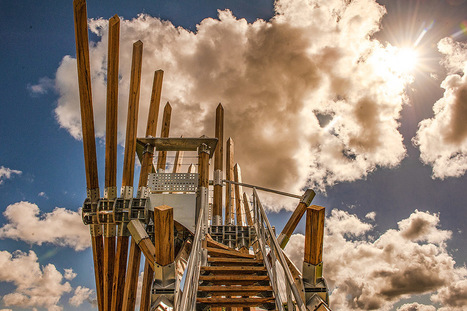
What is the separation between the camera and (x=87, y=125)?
25.3 ft

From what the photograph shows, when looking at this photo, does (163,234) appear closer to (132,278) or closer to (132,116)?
(132,278)

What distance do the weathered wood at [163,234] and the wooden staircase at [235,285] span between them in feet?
5.49

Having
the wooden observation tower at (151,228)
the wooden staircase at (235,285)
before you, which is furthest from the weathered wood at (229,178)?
the wooden staircase at (235,285)

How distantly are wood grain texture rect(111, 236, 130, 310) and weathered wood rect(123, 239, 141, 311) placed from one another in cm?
23

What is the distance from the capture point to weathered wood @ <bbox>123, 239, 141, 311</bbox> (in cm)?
722

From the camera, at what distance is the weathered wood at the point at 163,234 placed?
359cm

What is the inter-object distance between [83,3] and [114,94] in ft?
7.00

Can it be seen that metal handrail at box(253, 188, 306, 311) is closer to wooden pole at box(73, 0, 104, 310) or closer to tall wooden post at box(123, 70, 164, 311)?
tall wooden post at box(123, 70, 164, 311)

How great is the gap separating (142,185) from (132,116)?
1.95 meters

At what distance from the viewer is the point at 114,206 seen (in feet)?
25.6

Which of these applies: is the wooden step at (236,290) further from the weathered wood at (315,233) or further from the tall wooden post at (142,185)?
the tall wooden post at (142,185)

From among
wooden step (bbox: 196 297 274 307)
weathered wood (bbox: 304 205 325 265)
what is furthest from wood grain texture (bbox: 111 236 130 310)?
weathered wood (bbox: 304 205 325 265)

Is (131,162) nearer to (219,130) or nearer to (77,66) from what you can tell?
(77,66)

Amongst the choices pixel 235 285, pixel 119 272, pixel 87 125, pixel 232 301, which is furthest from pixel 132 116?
pixel 232 301
